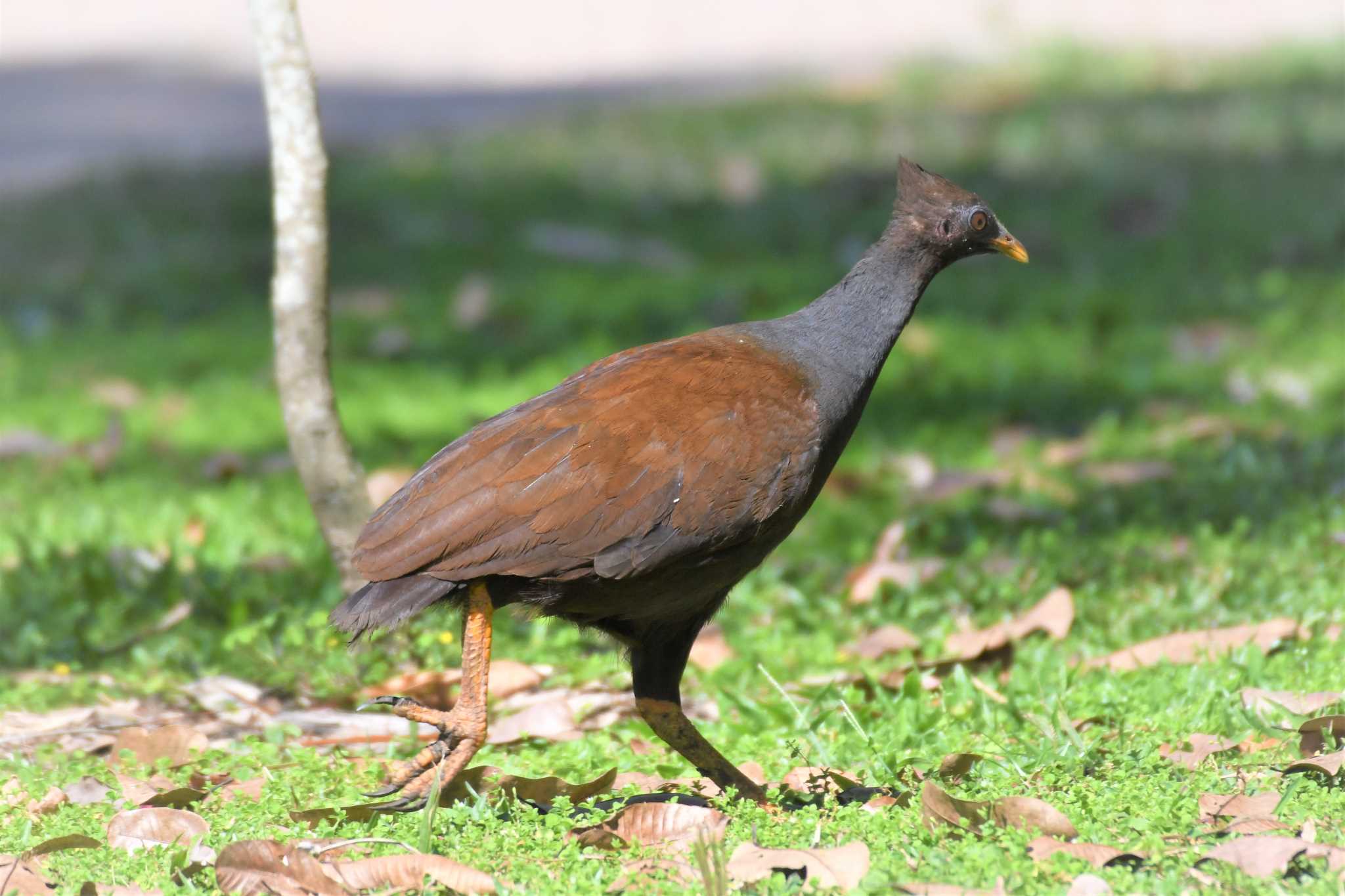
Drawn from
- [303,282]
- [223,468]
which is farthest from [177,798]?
[223,468]

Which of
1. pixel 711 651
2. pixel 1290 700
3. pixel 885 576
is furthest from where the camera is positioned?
pixel 885 576

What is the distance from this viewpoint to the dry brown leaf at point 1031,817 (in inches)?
120

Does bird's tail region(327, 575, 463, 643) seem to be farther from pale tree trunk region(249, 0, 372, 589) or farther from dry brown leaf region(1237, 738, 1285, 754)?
dry brown leaf region(1237, 738, 1285, 754)

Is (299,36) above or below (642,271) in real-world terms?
above

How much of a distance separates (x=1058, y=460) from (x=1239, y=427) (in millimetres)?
694

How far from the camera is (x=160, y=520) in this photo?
5.63 meters

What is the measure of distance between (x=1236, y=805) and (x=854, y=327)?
130 cm

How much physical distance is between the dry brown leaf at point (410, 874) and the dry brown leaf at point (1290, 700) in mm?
1732

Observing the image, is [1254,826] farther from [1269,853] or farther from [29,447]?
[29,447]

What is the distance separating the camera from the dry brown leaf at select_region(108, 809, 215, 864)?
3.20 m

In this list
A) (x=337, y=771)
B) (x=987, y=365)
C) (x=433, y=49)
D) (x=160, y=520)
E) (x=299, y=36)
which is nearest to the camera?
(x=337, y=771)

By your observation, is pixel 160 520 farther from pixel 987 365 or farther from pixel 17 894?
pixel 987 365

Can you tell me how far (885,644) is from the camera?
4.53m

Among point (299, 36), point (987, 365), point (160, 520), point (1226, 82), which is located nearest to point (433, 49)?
point (1226, 82)
